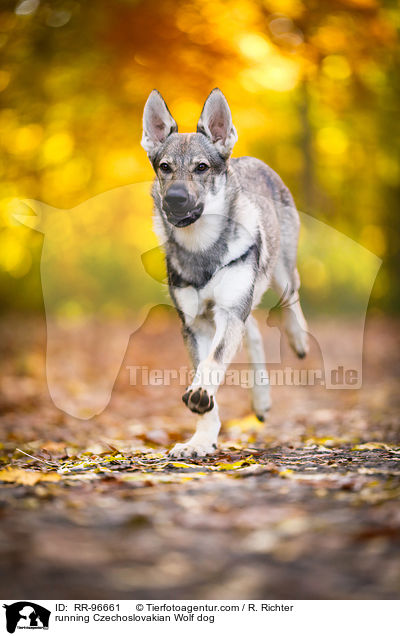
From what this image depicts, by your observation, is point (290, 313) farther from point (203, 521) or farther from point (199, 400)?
Result: point (203, 521)

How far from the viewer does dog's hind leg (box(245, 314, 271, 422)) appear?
18.2 feet

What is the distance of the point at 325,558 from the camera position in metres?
2.28

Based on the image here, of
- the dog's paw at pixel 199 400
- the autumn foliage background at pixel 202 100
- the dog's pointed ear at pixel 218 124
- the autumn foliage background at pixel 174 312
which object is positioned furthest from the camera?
the autumn foliage background at pixel 202 100

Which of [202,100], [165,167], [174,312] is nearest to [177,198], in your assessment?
[165,167]

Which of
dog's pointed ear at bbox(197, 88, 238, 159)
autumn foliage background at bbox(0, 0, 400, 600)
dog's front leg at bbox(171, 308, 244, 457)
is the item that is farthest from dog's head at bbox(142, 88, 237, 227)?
autumn foliage background at bbox(0, 0, 400, 600)

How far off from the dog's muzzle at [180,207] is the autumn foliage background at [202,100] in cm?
576

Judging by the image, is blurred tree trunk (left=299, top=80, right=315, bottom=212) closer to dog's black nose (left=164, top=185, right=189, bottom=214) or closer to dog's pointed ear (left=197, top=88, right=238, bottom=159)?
dog's pointed ear (left=197, top=88, right=238, bottom=159)

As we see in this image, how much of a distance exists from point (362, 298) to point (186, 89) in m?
5.01

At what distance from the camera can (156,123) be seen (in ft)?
15.0

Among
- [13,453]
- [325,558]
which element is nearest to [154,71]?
[13,453]

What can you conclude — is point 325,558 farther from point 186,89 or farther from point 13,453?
point 186,89

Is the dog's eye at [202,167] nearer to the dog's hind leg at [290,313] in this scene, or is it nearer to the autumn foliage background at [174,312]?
the autumn foliage background at [174,312]

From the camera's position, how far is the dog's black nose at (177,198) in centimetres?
411
